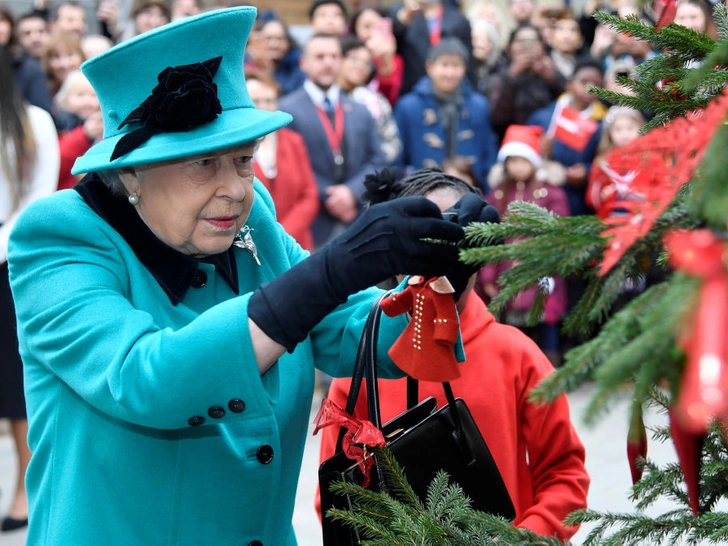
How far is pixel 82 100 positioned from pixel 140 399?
162 inches

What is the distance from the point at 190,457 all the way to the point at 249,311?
40 centimetres

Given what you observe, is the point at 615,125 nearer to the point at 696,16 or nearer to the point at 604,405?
the point at 696,16

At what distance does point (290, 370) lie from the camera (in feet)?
6.33

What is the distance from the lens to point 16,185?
4.05m

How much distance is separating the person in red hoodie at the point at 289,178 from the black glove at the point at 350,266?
13.0ft

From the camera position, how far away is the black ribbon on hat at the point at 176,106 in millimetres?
1665

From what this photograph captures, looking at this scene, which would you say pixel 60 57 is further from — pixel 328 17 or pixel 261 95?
pixel 328 17

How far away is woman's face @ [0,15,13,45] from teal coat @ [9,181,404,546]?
16.3ft

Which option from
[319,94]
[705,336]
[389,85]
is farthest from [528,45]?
[705,336]

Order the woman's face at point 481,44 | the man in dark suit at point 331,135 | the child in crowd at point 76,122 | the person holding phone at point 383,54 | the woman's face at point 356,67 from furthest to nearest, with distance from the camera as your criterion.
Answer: the woman's face at point 481,44, the person holding phone at point 383,54, the woman's face at point 356,67, the man in dark suit at point 331,135, the child in crowd at point 76,122

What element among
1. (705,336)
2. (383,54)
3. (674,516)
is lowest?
(383,54)

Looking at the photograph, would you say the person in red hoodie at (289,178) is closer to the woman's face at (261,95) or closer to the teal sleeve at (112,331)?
the woman's face at (261,95)

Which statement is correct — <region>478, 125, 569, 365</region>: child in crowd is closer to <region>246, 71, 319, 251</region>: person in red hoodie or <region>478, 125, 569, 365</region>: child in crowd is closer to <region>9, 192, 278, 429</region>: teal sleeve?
<region>246, 71, 319, 251</region>: person in red hoodie

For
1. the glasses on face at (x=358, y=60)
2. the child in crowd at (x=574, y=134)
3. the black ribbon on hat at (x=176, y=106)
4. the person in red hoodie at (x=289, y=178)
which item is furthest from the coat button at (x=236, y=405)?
the glasses on face at (x=358, y=60)
